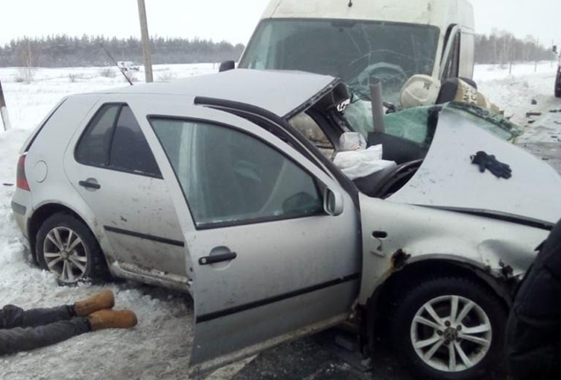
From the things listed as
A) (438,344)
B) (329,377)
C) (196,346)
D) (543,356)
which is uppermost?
(543,356)

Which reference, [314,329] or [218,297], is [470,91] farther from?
[218,297]

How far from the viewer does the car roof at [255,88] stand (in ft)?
11.7

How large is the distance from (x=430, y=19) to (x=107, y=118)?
153 inches

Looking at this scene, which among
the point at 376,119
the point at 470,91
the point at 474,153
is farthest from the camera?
the point at 470,91

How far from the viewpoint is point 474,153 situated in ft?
11.2

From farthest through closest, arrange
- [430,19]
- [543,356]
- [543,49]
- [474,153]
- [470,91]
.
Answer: [543,49] → [430,19] → [470,91] → [474,153] → [543,356]

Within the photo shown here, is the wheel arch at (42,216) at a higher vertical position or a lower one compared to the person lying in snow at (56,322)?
higher

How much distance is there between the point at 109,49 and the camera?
3978cm

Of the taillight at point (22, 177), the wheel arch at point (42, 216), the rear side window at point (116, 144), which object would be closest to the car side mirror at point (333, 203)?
the rear side window at point (116, 144)

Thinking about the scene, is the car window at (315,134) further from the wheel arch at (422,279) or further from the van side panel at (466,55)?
the van side panel at (466,55)

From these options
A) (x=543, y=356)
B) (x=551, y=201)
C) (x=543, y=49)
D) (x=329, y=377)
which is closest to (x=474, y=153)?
(x=551, y=201)

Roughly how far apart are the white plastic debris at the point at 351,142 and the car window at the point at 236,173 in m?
1.15

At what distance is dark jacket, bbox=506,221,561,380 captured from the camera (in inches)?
60.9

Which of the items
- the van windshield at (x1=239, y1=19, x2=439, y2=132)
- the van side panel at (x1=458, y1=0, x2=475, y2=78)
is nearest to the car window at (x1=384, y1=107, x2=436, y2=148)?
the van windshield at (x1=239, y1=19, x2=439, y2=132)
